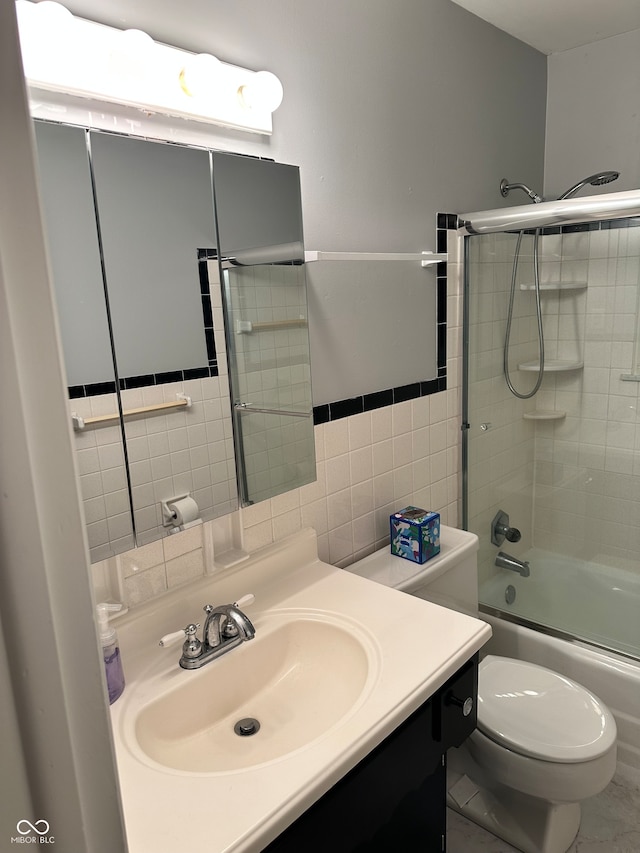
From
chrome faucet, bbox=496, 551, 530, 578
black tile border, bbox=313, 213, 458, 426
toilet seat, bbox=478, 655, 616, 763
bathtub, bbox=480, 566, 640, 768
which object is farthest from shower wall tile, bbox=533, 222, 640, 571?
toilet seat, bbox=478, 655, 616, 763

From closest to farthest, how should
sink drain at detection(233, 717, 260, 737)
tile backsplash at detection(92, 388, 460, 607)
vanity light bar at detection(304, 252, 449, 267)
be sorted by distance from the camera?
sink drain at detection(233, 717, 260, 737)
tile backsplash at detection(92, 388, 460, 607)
vanity light bar at detection(304, 252, 449, 267)

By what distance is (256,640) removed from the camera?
1.30m

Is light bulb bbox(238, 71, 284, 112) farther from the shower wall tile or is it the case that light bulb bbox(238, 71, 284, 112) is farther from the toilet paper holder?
the shower wall tile

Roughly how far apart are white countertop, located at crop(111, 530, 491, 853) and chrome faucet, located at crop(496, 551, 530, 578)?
1065 mm

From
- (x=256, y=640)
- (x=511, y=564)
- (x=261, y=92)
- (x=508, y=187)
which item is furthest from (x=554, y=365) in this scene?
(x=256, y=640)

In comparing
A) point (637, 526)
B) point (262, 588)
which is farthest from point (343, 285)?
point (637, 526)

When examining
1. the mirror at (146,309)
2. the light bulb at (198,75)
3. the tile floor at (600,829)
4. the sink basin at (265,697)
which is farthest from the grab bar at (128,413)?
the tile floor at (600,829)

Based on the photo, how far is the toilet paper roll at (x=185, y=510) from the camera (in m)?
1.28

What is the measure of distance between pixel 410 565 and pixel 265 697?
2.02ft

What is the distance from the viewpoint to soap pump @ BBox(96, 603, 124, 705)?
1082 millimetres

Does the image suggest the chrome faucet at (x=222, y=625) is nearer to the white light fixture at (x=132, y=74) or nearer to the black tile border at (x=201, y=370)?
the black tile border at (x=201, y=370)

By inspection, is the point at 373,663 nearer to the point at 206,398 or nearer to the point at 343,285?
the point at 206,398

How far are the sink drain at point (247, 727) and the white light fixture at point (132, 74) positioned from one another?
1.23m

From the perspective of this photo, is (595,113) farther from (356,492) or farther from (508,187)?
(356,492)
